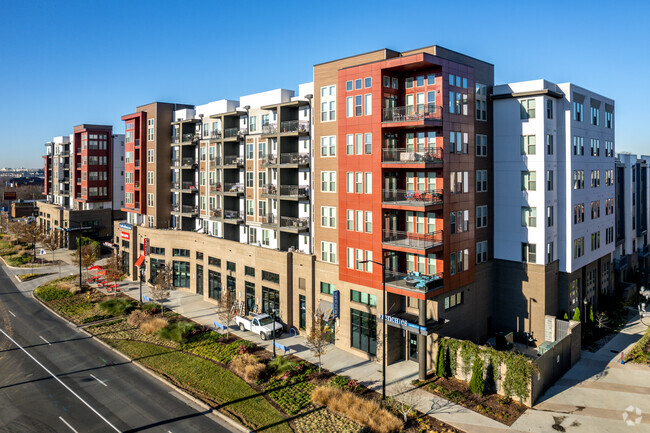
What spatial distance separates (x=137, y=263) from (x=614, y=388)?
5277 centimetres

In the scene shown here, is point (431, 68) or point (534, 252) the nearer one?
point (431, 68)

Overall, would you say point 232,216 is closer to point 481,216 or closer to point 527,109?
point 481,216

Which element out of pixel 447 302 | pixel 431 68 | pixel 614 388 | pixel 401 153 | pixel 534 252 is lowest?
pixel 614 388

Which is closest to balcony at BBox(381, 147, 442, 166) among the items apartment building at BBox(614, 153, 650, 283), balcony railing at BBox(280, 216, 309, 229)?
balcony railing at BBox(280, 216, 309, 229)

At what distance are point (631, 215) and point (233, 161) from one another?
51962mm

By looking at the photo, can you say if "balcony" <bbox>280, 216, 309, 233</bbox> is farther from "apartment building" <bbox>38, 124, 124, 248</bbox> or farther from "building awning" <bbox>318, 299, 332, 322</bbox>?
"apartment building" <bbox>38, 124, 124, 248</bbox>

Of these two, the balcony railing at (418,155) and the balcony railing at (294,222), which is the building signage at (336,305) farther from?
the balcony railing at (418,155)

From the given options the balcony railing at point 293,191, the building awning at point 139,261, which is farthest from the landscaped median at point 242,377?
the balcony railing at point 293,191

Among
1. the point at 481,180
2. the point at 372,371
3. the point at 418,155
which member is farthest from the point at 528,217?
the point at 372,371

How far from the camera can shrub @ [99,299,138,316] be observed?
46.4 metres

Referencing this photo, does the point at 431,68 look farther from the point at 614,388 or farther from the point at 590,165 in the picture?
the point at 614,388

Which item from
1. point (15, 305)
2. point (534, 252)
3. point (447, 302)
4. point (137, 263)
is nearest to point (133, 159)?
point (137, 263)

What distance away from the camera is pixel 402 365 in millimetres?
33188

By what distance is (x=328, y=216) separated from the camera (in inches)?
1470
